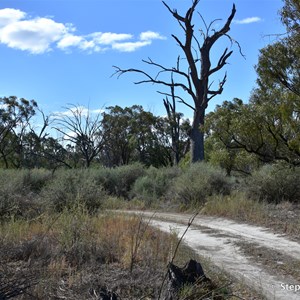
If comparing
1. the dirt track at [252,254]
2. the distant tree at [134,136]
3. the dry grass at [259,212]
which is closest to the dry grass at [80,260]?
the dirt track at [252,254]

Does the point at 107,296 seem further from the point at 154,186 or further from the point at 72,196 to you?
the point at 154,186

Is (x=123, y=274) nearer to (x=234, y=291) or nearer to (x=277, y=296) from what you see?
(x=234, y=291)

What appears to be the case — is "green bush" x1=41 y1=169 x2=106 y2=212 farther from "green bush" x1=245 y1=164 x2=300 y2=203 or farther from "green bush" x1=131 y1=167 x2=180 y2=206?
"green bush" x1=131 y1=167 x2=180 y2=206

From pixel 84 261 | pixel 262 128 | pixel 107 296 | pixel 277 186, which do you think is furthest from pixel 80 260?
pixel 277 186

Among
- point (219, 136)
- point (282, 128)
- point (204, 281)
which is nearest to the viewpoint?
point (204, 281)

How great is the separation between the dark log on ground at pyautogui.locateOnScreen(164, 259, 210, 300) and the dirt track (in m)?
1.37

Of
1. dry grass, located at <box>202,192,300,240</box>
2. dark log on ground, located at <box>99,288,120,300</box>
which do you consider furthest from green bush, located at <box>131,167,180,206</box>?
dark log on ground, located at <box>99,288,120,300</box>

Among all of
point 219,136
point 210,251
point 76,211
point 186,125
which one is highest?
point 186,125

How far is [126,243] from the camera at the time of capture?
780 cm

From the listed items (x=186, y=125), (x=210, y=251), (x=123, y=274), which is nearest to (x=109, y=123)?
(x=186, y=125)

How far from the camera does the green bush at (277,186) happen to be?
16891mm

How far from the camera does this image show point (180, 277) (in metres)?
5.51

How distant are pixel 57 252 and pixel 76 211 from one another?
6.46ft

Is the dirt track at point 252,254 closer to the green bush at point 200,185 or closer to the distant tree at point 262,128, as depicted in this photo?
the distant tree at point 262,128
